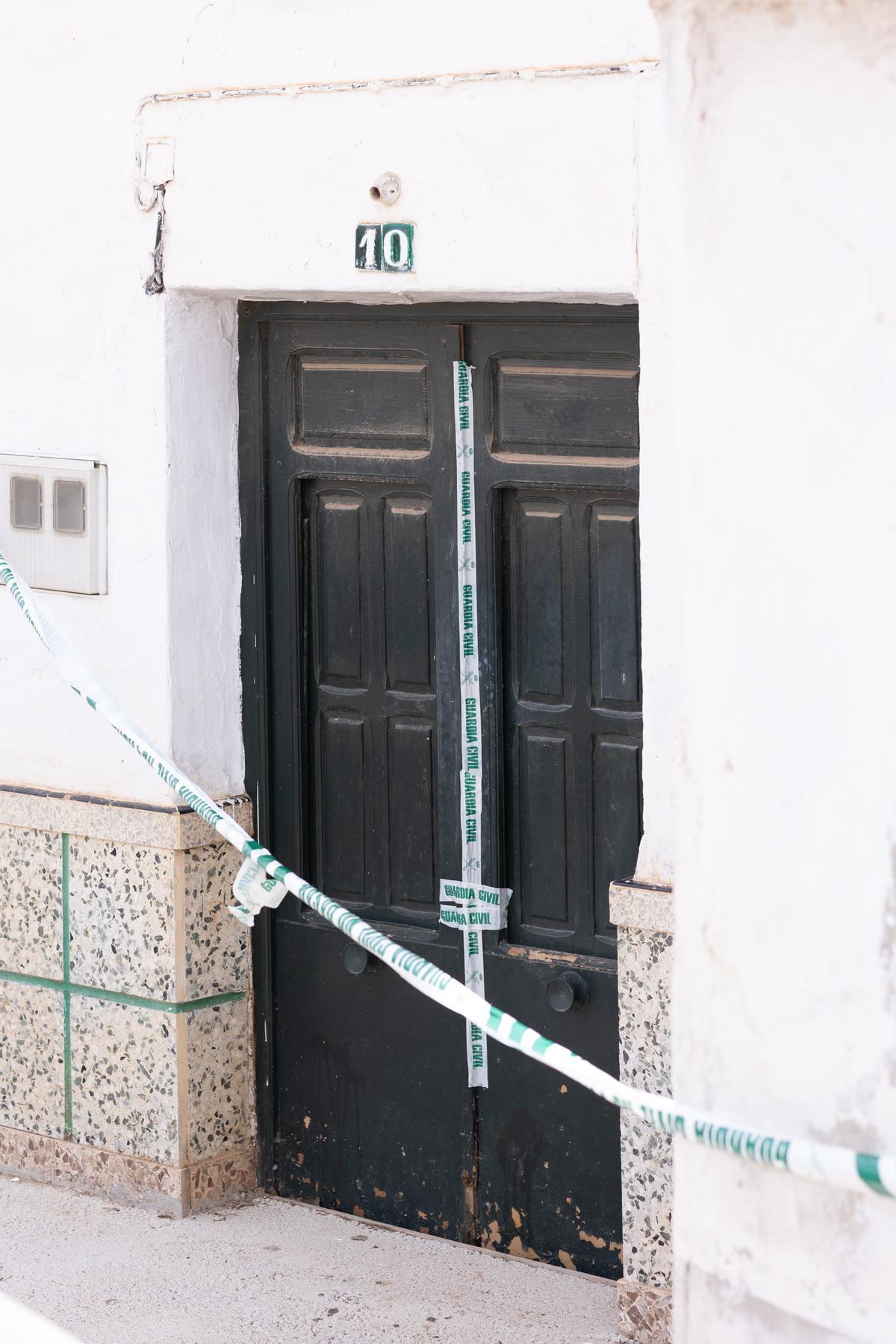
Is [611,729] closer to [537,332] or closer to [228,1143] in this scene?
[537,332]

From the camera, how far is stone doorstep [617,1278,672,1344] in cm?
A: 420

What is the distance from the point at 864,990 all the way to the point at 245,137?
2.87 meters

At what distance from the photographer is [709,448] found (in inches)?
92.9

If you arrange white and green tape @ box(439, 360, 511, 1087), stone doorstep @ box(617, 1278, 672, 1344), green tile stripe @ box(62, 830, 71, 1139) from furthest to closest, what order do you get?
green tile stripe @ box(62, 830, 71, 1139) → white and green tape @ box(439, 360, 511, 1087) → stone doorstep @ box(617, 1278, 672, 1344)

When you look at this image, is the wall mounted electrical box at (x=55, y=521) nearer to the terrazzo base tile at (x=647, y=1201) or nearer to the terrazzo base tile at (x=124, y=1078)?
the terrazzo base tile at (x=124, y=1078)

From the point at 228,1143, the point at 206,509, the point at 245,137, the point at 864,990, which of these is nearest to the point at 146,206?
the point at 245,137

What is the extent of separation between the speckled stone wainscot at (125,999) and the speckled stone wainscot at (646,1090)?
3.85ft

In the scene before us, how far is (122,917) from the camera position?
495cm

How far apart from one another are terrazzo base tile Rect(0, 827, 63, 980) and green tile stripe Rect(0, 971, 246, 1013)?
0.02m

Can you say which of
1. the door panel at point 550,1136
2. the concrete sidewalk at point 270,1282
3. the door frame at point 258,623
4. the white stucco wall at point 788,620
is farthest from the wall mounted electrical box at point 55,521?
the white stucco wall at point 788,620

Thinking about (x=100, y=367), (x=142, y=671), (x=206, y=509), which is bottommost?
(x=142, y=671)

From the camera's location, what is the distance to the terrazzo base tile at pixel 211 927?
4.87 m

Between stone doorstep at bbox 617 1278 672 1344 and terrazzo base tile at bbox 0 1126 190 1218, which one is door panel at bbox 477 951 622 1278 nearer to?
stone doorstep at bbox 617 1278 672 1344

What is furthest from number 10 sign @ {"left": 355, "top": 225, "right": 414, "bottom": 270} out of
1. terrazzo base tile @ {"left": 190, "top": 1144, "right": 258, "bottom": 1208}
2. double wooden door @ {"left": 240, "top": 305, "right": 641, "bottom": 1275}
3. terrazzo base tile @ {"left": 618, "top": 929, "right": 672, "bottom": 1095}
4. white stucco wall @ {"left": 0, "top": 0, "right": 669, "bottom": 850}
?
terrazzo base tile @ {"left": 190, "top": 1144, "right": 258, "bottom": 1208}
